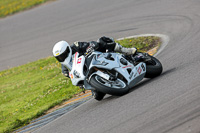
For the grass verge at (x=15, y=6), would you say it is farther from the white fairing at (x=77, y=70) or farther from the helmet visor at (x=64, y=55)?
the white fairing at (x=77, y=70)

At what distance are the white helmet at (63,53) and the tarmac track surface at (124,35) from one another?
108 cm

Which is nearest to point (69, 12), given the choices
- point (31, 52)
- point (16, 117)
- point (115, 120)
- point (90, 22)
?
point (90, 22)

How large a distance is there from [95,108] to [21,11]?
18.9m

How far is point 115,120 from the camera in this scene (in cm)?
686

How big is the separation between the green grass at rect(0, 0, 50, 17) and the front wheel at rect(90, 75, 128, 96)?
19.2 m

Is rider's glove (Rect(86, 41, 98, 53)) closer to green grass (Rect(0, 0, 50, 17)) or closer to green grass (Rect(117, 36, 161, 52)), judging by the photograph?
green grass (Rect(117, 36, 161, 52))

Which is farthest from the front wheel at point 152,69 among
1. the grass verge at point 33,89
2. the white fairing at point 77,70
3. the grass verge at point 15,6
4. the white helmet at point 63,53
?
the grass verge at point 15,6

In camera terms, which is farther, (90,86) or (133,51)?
(133,51)

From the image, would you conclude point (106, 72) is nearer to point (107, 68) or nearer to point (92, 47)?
point (107, 68)

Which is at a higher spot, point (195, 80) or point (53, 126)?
point (195, 80)

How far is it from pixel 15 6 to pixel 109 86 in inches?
832

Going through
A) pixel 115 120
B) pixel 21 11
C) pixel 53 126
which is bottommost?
pixel 21 11

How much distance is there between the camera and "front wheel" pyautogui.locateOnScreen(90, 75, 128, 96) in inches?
309

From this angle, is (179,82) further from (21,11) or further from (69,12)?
(21,11)
